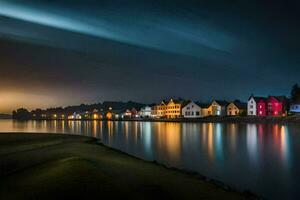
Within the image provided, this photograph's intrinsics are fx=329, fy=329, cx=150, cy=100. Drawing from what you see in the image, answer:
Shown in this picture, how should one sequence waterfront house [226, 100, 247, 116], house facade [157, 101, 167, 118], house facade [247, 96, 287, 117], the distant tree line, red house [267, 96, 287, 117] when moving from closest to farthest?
the distant tree line
red house [267, 96, 287, 117]
house facade [247, 96, 287, 117]
waterfront house [226, 100, 247, 116]
house facade [157, 101, 167, 118]

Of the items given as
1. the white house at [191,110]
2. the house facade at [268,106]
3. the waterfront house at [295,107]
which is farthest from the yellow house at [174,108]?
the waterfront house at [295,107]

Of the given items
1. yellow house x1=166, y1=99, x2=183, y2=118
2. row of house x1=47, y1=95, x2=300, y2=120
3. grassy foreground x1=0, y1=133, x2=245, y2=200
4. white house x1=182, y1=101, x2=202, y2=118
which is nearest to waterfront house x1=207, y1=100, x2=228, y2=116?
row of house x1=47, y1=95, x2=300, y2=120

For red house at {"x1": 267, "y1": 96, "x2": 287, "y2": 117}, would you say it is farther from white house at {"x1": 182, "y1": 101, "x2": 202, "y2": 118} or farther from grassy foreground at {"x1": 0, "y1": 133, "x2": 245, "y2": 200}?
grassy foreground at {"x1": 0, "y1": 133, "x2": 245, "y2": 200}

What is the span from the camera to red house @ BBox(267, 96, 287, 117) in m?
127

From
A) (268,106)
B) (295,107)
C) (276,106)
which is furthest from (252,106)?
(295,107)

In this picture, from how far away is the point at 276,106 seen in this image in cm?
12769

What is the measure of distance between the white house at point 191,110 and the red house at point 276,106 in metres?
37.1

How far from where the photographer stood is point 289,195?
60.2 feet

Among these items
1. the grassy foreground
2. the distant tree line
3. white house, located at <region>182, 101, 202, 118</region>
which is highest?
the distant tree line

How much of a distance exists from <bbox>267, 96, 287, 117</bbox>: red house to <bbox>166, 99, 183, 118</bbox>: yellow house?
52.2 m

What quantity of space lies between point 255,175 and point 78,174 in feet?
44.5

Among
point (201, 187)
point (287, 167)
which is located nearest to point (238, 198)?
point (201, 187)

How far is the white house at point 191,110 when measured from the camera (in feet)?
520

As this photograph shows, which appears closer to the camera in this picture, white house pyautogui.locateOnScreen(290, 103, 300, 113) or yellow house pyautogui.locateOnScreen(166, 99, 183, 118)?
white house pyautogui.locateOnScreen(290, 103, 300, 113)
